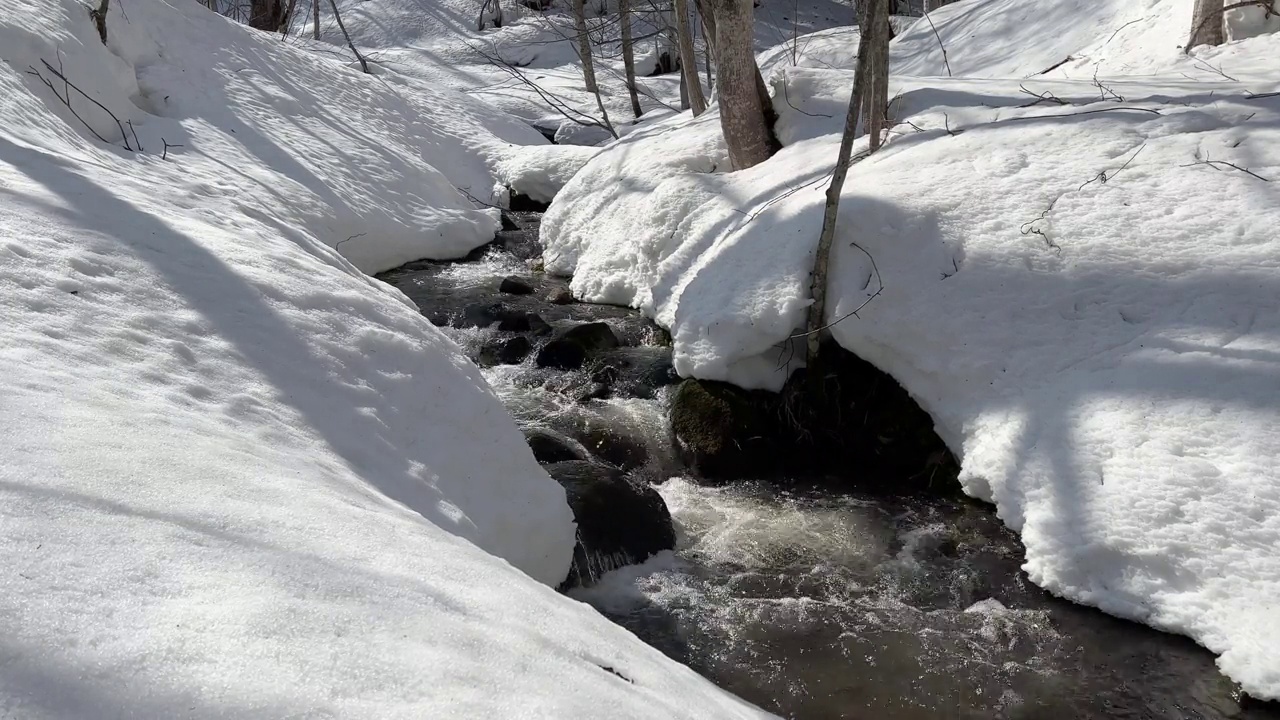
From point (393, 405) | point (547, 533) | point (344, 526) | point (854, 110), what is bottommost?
point (547, 533)

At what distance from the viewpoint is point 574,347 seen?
25.5 ft

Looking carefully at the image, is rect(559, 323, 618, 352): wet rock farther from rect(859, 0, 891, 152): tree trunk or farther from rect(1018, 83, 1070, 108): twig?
rect(1018, 83, 1070, 108): twig

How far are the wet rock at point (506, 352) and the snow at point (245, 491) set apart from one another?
2.27 metres

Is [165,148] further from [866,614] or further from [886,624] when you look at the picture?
[886,624]

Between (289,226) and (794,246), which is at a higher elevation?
(289,226)

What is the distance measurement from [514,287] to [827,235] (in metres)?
4.50

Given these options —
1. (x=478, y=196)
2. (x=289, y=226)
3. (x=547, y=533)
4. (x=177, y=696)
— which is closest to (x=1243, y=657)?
(x=547, y=533)

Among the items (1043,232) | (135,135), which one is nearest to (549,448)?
(1043,232)

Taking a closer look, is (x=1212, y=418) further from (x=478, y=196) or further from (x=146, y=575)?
(x=478, y=196)

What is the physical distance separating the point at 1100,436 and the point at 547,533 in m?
3.02

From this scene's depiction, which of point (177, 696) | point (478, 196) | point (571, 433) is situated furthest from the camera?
point (478, 196)

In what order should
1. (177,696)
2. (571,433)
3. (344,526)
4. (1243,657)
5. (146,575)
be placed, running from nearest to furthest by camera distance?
(177,696), (146,575), (344,526), (1243,657), (571,433)

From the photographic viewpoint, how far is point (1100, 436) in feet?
15.4

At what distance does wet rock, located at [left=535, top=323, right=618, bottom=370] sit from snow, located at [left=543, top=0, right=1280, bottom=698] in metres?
0.68
